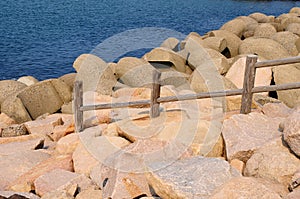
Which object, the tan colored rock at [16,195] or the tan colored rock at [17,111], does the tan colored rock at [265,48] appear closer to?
the tan colored rock at [17,111]

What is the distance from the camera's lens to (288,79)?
930 centimetres

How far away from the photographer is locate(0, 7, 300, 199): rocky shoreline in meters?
4.16

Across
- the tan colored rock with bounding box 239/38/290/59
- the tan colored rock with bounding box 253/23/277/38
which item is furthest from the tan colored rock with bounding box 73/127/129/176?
the tan colored rock with bounding box 253/23/277/38

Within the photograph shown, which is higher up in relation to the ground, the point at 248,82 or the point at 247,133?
the point at 248,82

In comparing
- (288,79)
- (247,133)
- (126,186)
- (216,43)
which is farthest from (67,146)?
(216,43)

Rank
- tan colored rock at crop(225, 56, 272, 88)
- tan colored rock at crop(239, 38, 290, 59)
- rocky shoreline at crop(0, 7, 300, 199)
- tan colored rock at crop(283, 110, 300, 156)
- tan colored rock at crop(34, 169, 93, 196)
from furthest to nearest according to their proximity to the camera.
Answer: tan colored rock at crop(239, 38, 290, 59) → tan colored rock at crop(225, 56, 272, 88) → tan colored rock at crop(34, 169, 93, 196) → tan colored rock at crop(283, 110, 300, 156) → rocky shoreline at crop(0, 7, 300, 199)

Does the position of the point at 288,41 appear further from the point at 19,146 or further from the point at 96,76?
the point at 19,146

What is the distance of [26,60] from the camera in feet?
59.6

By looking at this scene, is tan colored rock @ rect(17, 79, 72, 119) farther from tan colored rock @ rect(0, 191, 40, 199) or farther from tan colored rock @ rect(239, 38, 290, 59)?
tan colored rock @ rect(239, 38, 290, 59)

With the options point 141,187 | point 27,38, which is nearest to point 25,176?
point 141,187

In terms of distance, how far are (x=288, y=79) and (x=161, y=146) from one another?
536 centimetres

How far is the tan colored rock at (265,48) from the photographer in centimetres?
1248

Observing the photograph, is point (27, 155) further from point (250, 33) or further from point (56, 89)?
point (250, 33)

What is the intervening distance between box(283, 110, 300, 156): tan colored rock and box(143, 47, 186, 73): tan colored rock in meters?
8.08
